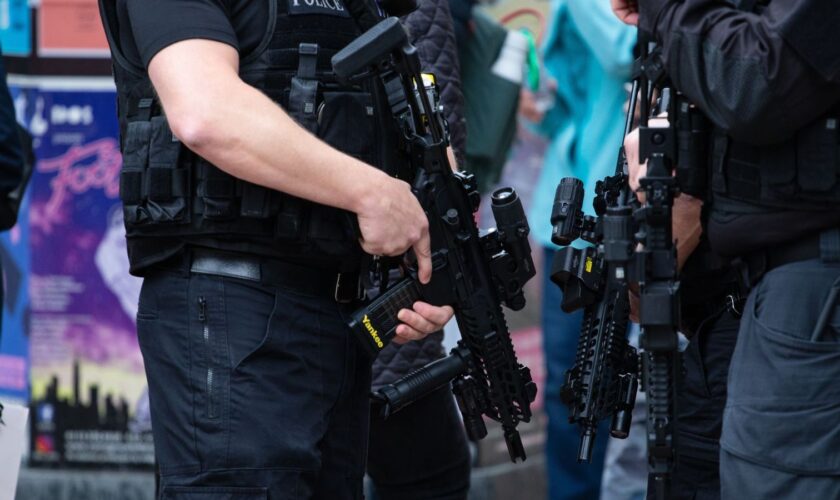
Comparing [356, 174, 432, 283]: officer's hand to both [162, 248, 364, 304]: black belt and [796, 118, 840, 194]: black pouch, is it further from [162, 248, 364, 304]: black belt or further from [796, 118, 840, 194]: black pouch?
[796, 118, 840, 194]: black pouch

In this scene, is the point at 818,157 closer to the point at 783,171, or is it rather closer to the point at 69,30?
the point at 783,171

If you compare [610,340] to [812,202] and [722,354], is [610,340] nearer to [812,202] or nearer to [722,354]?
[722,354]

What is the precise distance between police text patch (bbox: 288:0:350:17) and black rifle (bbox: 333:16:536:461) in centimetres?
11

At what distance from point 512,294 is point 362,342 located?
0.40 metres

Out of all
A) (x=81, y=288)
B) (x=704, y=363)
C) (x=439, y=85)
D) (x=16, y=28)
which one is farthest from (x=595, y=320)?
(x=16, y=28)

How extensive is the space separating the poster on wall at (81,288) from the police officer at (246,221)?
228cm

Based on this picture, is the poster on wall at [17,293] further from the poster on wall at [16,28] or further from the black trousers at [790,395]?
the black trousers at [790,395]

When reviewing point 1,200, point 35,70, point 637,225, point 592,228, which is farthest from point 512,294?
point 35,70

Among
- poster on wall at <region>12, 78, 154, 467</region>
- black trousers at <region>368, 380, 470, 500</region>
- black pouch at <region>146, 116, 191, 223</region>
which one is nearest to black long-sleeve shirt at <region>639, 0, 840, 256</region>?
black pouch at <region>146, 116, 191, 223</region>

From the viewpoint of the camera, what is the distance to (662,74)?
2.61 metres

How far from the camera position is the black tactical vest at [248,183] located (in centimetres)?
260

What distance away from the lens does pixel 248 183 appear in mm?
2574

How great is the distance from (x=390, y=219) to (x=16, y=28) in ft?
9.34

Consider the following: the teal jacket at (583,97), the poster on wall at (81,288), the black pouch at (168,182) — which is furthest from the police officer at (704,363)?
the poster on wall at (81,288)
